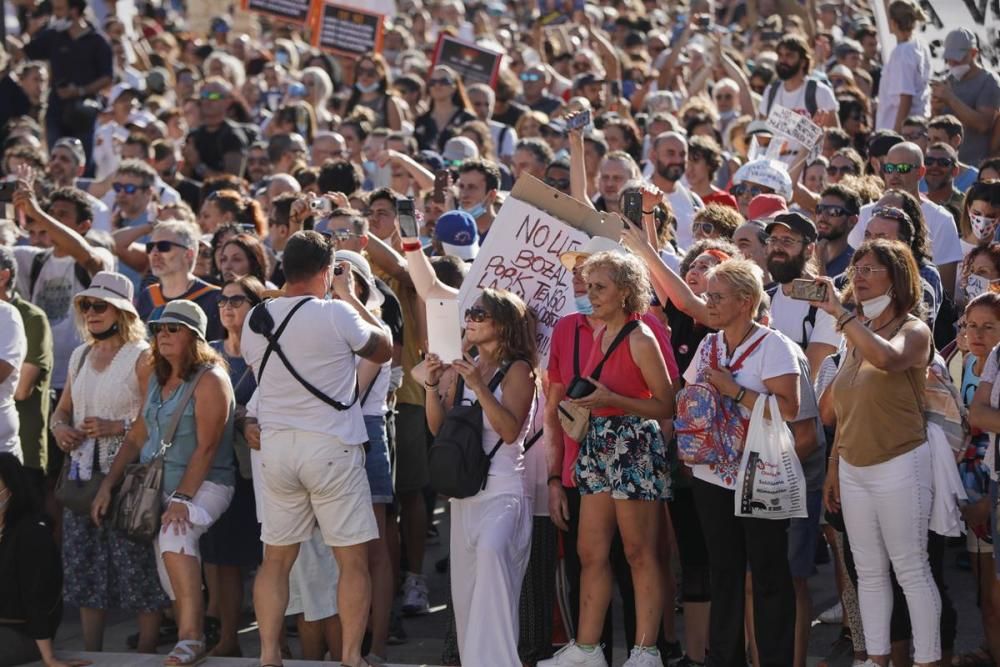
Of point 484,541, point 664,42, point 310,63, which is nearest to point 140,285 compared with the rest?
point 484,541

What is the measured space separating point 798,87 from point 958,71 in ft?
4.12

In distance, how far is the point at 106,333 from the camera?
8125 millimetres

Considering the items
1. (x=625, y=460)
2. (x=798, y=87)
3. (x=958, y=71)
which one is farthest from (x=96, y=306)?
(x=958, y=71)

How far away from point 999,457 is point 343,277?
9.73 ft

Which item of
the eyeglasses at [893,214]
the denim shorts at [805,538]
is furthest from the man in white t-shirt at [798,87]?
the denim shorts at [805,538]

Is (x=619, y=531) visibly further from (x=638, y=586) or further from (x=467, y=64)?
(x=467, y=64)

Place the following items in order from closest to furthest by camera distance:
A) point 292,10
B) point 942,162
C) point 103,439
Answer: point 103,439 → point 942,162 → point 292,10

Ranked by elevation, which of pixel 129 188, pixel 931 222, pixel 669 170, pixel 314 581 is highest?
pixel 129 188

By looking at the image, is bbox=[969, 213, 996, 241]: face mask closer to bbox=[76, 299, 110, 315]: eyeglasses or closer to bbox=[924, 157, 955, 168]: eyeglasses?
bbox=[924, 157, 955, 168]: eyeglasses

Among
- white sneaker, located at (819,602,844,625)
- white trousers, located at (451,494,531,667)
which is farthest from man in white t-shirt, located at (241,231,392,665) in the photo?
white sneaker, located at (819,602,844,625)

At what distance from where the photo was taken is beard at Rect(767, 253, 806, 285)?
7418 millimetres

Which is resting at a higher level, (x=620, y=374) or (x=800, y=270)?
(x=800, y=270)

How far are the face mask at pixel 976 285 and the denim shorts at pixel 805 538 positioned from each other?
1.26 meters

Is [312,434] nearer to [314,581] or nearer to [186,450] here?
[314,581]
